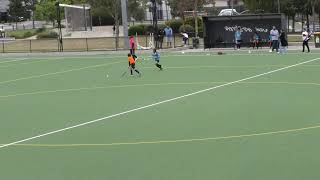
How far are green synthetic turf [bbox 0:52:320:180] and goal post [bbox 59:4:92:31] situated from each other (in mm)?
35323

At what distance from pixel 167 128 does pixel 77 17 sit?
164ft

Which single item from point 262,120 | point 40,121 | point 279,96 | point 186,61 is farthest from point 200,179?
point 186,61

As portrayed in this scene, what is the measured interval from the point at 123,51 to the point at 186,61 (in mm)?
13030

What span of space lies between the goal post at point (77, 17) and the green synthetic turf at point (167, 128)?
35323mm

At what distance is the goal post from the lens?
5981 centimetres

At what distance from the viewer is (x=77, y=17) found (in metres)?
61.9

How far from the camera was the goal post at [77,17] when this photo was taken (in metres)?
59.8

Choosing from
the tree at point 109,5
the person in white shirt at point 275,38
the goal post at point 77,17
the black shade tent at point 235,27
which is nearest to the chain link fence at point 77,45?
the goal post at point 77,17

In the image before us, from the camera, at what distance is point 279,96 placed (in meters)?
17.3

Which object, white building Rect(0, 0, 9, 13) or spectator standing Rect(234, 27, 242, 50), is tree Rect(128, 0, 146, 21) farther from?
white building Rect(0, 0, 9, 13)

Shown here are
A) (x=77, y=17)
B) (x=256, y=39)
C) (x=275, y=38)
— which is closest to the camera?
(x=275, y=38)

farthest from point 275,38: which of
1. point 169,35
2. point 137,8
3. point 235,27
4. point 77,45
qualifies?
point 137,8

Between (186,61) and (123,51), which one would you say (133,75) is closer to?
(186,61)

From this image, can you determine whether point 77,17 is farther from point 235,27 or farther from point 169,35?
point 235,27
